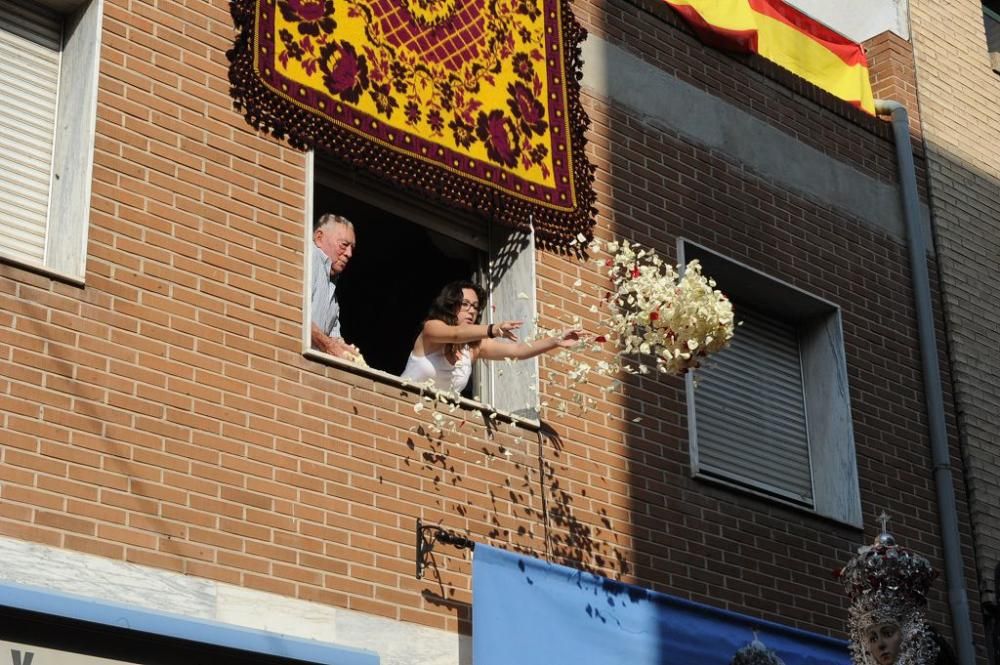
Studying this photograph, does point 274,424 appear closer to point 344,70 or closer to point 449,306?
point 449,306

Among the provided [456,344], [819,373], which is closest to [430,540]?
[456,344]

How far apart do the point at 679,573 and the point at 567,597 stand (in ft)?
4.48

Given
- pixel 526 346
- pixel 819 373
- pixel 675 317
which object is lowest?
pixel 675 317

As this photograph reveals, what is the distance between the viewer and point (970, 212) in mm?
14867

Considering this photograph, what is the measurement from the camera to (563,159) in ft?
38.4

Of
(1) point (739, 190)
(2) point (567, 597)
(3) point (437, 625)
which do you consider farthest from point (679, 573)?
(1) point (739, 190)

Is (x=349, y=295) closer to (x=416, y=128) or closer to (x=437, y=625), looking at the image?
(x=416, y=128)

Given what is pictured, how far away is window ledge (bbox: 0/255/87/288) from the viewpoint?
8.71 metres

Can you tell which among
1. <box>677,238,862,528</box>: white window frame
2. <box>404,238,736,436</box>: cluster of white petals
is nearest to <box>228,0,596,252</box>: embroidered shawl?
<box>404,238,736,436</box>: cluster of white petals

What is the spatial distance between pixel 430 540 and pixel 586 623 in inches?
38.8

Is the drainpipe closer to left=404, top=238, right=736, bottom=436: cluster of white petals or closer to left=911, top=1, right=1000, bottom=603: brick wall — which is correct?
left=911, top=1, right=1000, bottom=603: brick wall

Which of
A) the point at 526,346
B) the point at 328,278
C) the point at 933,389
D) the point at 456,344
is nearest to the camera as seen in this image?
the point at 328,278

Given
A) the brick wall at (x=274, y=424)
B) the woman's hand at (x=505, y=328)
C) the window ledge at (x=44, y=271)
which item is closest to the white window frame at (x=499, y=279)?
Result: the brick wall at (x=274, y=424)

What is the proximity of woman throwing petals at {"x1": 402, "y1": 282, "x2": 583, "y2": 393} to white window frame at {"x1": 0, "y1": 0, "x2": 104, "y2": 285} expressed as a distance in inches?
87.0
